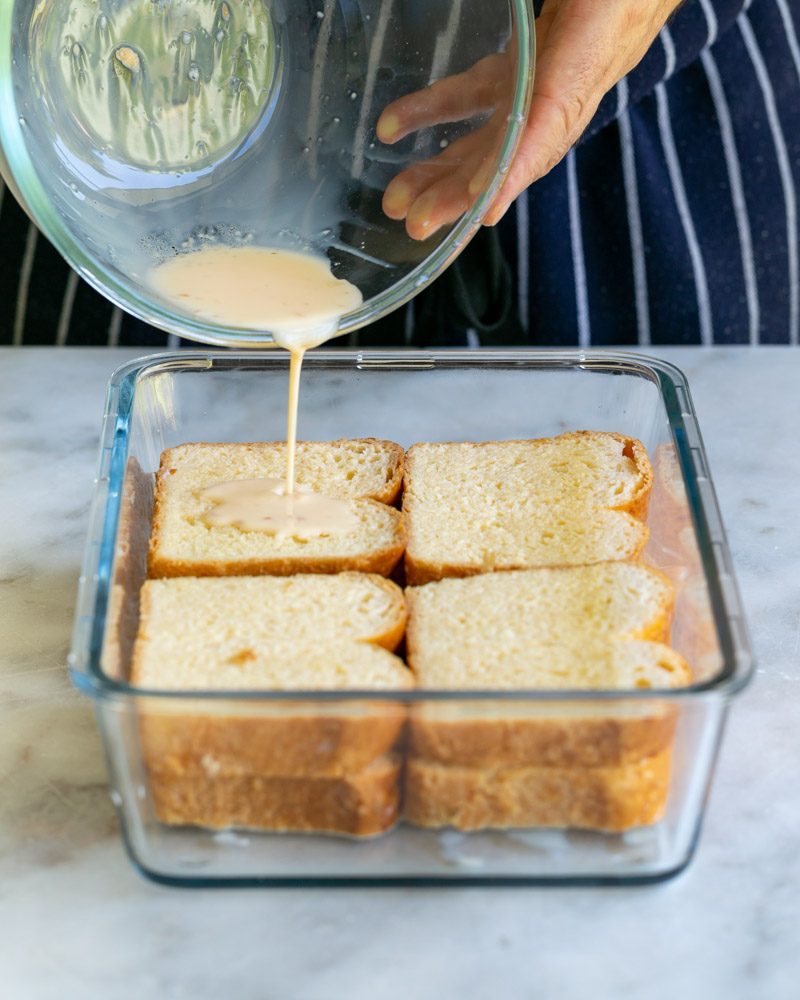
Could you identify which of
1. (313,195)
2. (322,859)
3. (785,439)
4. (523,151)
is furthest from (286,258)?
(785,439)

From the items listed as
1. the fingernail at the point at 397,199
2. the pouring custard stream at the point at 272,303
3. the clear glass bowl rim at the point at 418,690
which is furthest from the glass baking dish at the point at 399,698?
the fingernail at the point at 397,199

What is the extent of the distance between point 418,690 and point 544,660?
20 cm

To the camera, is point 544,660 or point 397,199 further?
point 397,199

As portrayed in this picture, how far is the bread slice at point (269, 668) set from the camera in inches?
41.2

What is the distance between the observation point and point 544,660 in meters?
1.19

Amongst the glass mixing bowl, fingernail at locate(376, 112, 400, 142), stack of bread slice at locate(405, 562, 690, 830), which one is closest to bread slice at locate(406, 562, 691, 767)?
stack of bread slice at locate(405, 562, 690, 830)

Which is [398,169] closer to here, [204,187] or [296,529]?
[204,187]

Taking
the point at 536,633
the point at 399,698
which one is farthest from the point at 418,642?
the point at 399,698

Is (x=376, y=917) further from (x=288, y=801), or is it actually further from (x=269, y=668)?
(x=269, y=668)

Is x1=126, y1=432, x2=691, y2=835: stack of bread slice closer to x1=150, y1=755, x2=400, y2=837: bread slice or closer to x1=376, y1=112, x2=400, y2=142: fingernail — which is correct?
x1=150, y1=755, x2=400, y2=837: bread slice

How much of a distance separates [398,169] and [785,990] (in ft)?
2.87

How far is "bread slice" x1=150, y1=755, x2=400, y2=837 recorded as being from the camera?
1098 millimetres

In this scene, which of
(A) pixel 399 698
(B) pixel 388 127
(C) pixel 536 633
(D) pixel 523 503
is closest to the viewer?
(A) pixel 399 698

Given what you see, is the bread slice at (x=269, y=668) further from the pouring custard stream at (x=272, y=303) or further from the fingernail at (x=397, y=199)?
the fingernail at (x=397, y=199)
